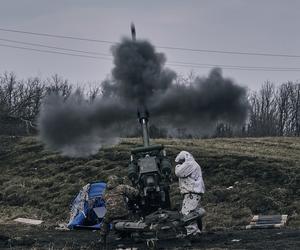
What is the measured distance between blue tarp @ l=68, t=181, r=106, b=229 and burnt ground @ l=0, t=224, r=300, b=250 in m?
0.54

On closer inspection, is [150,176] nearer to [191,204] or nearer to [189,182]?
[189,182]

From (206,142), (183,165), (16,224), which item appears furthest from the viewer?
(206,142)

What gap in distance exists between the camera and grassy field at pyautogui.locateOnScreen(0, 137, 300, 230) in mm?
21781

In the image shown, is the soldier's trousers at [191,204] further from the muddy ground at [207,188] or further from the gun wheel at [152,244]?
the gun wheel at [152,244]

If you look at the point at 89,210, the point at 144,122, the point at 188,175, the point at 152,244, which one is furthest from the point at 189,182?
the point at 89,210

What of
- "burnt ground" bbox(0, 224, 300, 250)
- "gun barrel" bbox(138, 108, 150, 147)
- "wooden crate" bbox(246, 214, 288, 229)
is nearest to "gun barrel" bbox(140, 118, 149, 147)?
"gun barrel" bbox(138, 108, 150, 147)

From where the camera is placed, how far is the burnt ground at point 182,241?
1416cm

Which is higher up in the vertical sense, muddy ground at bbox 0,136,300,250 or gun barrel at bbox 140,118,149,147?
gun barrel at bbox 140,118,149,147

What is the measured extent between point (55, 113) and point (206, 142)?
63.1 feet

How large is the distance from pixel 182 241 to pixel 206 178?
1079cm

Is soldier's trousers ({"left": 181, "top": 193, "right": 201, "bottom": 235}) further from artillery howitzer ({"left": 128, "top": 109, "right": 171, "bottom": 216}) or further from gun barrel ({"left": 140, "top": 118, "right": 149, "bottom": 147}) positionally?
gun barrel ({"left": 140, "top": 118, "right": 149, "bottom": 147})

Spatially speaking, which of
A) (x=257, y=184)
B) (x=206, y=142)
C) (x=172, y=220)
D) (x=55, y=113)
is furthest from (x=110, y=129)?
(x=206, y=142)

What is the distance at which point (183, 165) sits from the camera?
16344 mm

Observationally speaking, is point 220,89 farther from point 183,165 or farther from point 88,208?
point 88,208
